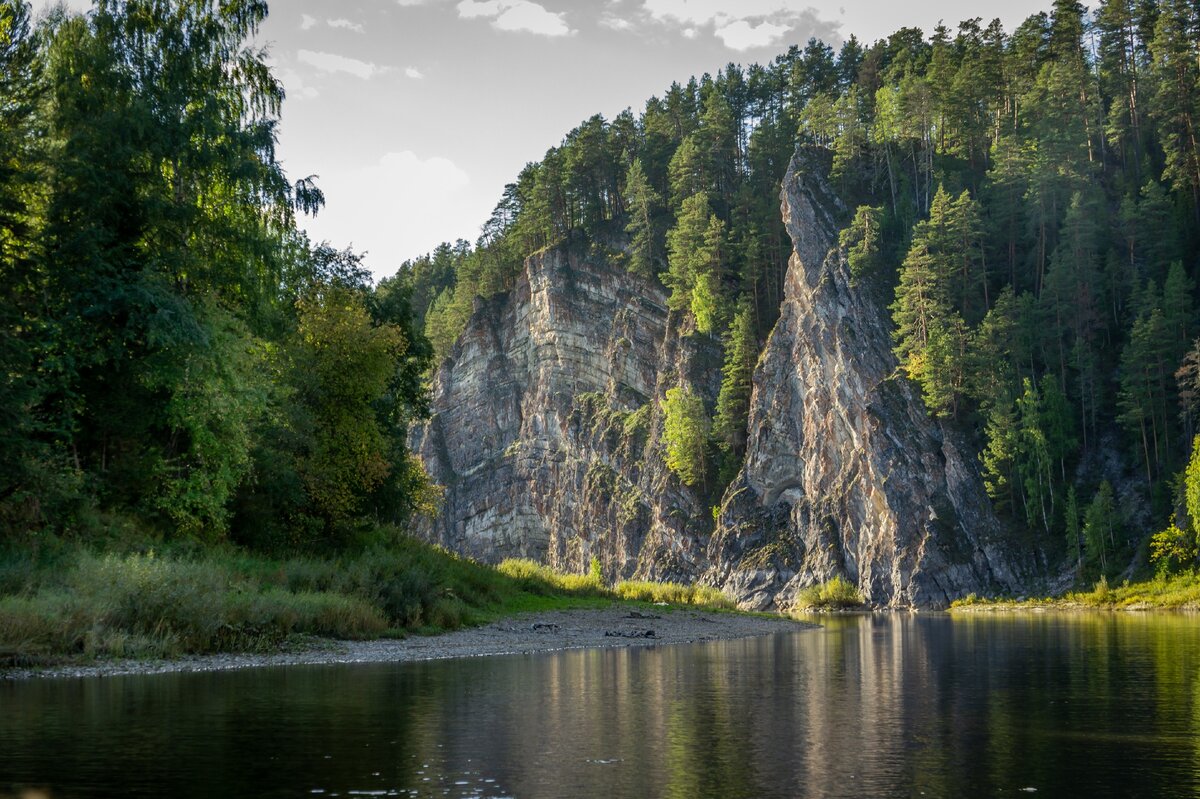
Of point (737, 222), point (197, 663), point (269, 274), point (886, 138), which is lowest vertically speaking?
point (197, 663)

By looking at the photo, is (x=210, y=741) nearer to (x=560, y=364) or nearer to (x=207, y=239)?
(x=207, y=239)

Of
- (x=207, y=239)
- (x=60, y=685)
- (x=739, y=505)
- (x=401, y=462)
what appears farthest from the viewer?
(x=739, y=505)

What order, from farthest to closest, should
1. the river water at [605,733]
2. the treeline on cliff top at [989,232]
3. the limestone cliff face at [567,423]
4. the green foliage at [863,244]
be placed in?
the limestone cliff face at [567,423], the green foliage at [863,244], the treeline on cliff top at [989,232], the river water at [605,733]

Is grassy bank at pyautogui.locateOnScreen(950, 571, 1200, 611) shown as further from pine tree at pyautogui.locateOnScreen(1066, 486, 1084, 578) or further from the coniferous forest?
pine tree at pyautogui.locateOnScreen(1066, 486, 1084, 578)

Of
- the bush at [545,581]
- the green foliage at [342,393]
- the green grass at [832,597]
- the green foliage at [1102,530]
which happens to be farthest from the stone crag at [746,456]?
the green foliage at [342,393]

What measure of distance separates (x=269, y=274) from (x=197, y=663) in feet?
60.1

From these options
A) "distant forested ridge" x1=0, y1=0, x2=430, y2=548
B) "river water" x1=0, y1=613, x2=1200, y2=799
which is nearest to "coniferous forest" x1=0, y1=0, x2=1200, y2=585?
"distant forested ridge" x1=0, y1=0, x2=430, y2=548

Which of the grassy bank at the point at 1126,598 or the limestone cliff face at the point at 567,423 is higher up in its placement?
the limestone cliff face at the point at 567,423

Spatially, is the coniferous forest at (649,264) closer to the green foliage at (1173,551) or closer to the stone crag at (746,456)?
the green foliage at (1173,551)

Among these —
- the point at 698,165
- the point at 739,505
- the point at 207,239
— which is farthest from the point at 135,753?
the point at 698,165

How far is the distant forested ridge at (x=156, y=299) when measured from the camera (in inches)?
1106

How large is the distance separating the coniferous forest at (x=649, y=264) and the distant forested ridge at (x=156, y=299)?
0.11 m

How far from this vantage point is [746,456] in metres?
109

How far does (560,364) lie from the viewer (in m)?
130
